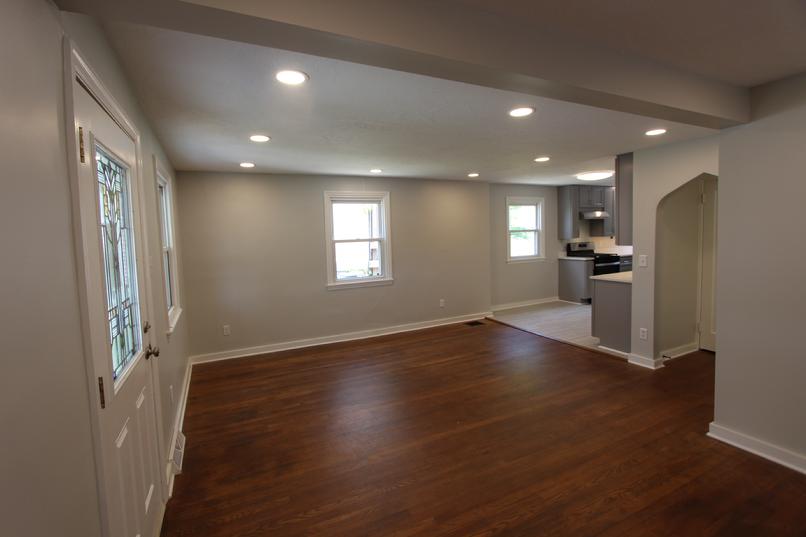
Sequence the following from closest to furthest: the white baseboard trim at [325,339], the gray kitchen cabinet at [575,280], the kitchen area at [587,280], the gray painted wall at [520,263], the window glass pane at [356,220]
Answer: the kitchen area at [587,280] → the white baseboard trim at [325,339] → the window glass pane at [356,220] → the gray painted wall at [520,263] → the gray kitchen cabinet at [575,280]

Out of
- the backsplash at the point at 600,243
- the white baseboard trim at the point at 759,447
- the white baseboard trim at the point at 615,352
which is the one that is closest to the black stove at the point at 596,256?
the backsplash at the point at 600,243

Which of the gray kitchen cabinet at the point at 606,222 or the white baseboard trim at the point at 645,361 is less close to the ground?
the gray kitchen cabinet at the point at 606,222

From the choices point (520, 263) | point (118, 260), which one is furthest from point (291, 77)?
point (520, 263)

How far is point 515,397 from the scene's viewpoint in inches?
135

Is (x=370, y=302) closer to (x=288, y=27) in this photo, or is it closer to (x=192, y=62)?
(x=192, y=62)

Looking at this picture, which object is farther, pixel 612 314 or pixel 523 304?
pixel 523 304

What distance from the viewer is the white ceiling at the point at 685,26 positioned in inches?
55.4

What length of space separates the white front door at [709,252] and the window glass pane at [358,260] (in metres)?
4.06

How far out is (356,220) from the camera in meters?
5.48

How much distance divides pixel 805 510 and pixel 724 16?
2.49 meters

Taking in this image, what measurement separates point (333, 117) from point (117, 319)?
5.82ft

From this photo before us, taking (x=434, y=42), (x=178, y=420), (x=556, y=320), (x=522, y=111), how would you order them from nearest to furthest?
1. (x=434, y=42)
2. (x=522, y=111)
3. (x=178, y=420)
4. (x=556, y=320)

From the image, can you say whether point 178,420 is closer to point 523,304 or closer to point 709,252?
point 709,252

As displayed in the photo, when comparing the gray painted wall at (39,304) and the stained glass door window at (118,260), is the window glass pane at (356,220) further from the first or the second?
the gray painted wall at (39,304)
